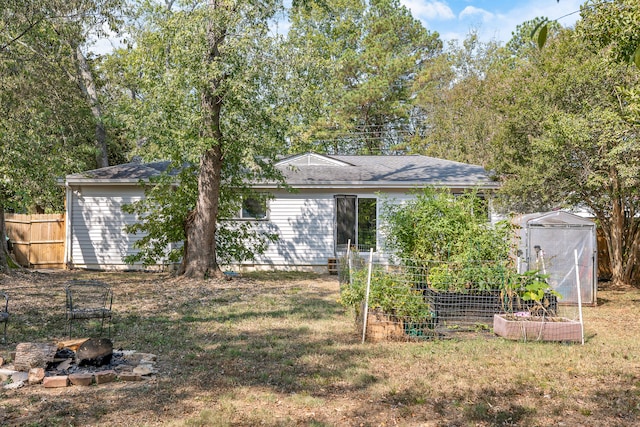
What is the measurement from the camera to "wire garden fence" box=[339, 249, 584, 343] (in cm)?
757

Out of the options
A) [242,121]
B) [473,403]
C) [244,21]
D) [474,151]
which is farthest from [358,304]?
[474,151]

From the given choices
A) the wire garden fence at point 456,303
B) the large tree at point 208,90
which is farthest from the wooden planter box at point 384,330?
the large tree at point 208,90

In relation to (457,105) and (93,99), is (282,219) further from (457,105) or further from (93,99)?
(457,105)

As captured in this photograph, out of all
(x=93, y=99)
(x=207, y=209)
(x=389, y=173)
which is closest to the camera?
(x=207, y=209)

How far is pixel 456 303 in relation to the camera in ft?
27.6

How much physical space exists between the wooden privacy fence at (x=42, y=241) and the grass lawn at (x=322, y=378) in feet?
28.9

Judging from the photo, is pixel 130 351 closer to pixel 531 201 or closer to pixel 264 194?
pixel 264 194

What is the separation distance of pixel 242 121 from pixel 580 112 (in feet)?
26.3

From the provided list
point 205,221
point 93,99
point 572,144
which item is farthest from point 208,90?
point 93,99

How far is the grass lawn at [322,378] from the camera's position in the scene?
15.6 ft

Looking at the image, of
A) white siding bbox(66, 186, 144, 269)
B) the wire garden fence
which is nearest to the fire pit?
the wire garden fence

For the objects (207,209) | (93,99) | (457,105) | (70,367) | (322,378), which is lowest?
(322,378)

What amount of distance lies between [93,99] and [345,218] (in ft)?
45.4

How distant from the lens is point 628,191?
13.2 m
